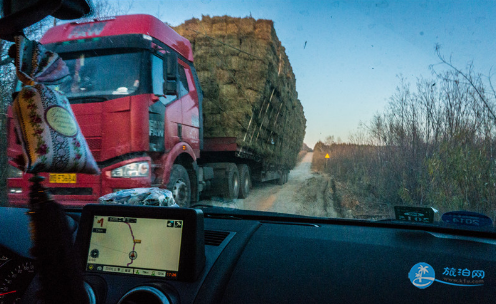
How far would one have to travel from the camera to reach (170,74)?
16.8 feet

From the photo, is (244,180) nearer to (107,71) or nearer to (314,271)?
(107,71)

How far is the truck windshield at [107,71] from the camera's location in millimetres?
4605

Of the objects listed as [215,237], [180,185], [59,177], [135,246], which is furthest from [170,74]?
[59,177]

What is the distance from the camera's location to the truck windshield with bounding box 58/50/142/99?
181 inches

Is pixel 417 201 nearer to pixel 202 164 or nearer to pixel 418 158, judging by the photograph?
pixel 418 158

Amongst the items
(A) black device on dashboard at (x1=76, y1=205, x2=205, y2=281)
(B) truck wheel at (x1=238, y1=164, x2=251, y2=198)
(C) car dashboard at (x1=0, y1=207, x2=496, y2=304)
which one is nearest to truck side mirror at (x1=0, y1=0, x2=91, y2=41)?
(C) car dashboard at (x1=0, y1=207, x2=496, y2=304)

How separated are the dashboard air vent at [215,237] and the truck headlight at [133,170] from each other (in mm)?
2733

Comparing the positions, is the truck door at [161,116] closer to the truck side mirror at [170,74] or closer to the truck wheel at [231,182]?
the truck side mirror at [170,74]

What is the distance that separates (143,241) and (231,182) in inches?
251

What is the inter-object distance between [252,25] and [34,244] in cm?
705

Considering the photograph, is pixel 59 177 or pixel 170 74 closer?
pixel 59 177

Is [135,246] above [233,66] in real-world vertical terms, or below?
below

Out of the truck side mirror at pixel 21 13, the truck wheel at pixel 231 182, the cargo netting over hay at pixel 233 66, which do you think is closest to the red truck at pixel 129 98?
the cargo netting over hay at pixel 233 66

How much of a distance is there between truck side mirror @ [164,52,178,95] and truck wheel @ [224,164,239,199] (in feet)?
9.98
